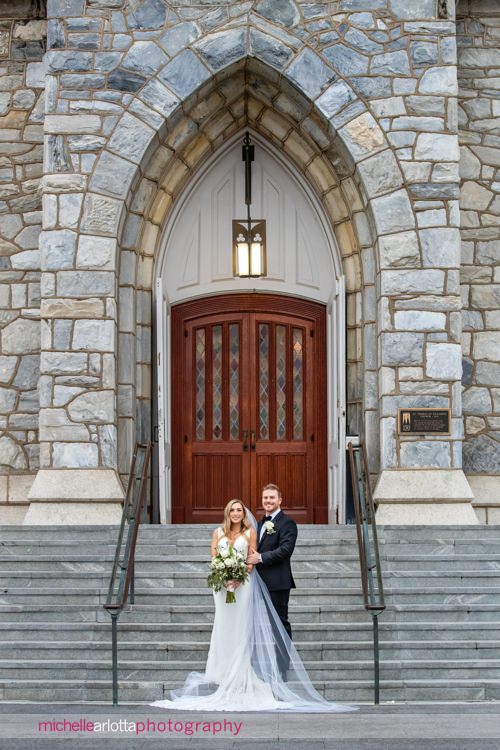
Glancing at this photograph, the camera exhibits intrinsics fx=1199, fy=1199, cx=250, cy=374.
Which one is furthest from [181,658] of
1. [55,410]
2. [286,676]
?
[55,410]

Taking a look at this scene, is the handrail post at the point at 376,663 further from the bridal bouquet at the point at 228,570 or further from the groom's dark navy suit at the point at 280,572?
the bridal bouquet at the point at 228,570

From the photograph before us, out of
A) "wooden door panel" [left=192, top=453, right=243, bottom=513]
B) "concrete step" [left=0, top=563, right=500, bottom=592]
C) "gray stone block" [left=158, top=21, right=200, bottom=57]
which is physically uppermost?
"gray stone block" [left=158, top=21, right=200, bottom=57]

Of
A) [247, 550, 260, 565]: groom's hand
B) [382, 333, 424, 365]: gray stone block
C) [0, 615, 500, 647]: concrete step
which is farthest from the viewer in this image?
[382, 333, 424, 365]: gray stone block

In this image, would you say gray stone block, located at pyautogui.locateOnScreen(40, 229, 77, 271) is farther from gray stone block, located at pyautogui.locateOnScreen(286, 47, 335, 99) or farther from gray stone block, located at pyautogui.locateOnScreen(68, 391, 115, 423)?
gray stone block, located at pyautogui.locateOnScreen(286, 47, 335, 99)

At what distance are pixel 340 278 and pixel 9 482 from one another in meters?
3.60

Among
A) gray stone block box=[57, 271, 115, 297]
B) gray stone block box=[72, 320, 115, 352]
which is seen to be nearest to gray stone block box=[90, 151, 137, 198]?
gray stone block box=[57, 271, 115, 297]

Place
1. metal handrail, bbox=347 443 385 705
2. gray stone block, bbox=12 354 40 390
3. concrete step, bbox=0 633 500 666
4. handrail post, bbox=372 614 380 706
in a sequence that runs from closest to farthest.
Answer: handrail post, bbox=372 614 380 706 → metal handrail, bbox=347 443 385 705 → concrete step, bbox=0 633 500 666 → gray stone block, bbox=12 354 40 390

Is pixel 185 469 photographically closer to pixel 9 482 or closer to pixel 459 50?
pixel 9 482

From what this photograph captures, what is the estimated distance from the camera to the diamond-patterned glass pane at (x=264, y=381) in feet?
38.4

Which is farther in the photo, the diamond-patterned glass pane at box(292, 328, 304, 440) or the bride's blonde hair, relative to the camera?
the diamond-patterned glass pane at box(292, 328, 304, 440)

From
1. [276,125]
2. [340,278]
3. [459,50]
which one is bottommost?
[340,278]

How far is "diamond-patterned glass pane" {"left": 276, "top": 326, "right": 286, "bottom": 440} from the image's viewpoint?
1171 centimetres

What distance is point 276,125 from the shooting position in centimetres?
1138

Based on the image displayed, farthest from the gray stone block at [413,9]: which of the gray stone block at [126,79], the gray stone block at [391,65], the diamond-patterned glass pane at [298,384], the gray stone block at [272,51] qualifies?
the diamond-patterned glass pane at [298,384]
